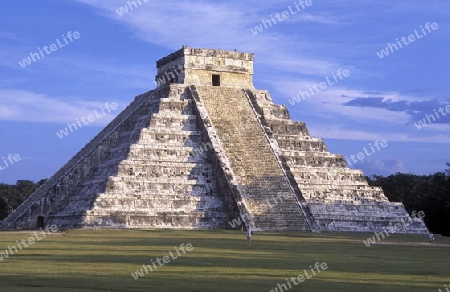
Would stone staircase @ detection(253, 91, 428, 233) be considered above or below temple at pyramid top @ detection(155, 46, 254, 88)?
below

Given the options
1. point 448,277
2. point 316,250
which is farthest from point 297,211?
point 448,277

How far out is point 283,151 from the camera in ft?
124

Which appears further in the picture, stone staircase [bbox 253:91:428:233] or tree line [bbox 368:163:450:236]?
tree line [bbox 368:163:450:236]

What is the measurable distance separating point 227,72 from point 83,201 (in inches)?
442

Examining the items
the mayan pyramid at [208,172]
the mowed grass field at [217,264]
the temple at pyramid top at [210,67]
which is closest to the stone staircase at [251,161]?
the mayan pyramid at [208,172]

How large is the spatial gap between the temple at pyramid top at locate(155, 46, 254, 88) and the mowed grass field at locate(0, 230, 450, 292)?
47.5 feet

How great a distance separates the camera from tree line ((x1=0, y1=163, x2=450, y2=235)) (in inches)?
1743

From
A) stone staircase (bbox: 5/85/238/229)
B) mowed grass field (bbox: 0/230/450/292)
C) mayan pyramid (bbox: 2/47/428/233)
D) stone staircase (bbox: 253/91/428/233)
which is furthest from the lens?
stone staircase (bbox: 253/91/428/233)

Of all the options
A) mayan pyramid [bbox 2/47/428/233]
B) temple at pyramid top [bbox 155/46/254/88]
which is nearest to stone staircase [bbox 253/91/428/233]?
mayan pyramid [bbox 2/47/428/233]

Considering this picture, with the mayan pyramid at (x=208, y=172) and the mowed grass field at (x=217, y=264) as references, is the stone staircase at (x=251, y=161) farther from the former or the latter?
the mowed grass field at (x=217, y=264)

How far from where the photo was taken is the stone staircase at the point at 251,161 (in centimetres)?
3331

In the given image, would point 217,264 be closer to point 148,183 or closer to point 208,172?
point 148,183

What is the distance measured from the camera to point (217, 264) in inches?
675

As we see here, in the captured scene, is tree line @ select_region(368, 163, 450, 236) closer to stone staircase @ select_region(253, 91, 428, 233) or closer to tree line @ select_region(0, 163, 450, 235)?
tree line @ select_region(0, 163, 450, 235)
